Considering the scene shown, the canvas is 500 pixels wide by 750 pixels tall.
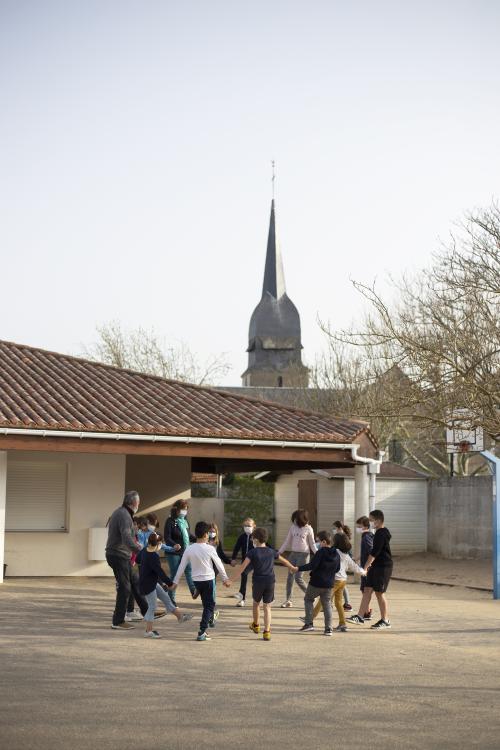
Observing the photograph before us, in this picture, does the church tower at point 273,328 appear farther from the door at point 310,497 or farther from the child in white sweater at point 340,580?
the child in white sweater at point 340,580

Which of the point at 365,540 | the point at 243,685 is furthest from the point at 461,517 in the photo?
the point at 243,685

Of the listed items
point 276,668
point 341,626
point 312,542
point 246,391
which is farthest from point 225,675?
point 246,391

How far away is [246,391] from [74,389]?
56247mm

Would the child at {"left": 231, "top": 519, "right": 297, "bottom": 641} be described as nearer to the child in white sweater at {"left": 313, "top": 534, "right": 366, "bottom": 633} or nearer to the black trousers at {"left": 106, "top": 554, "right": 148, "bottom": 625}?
the child in white sweater at {"left": 313, "top": 534, "right": 366, "bottom": 633}

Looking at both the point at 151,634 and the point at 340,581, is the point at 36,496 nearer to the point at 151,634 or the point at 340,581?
the point at 340,581

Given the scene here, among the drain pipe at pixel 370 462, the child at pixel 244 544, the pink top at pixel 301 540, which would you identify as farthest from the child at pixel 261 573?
the drain pipe at pixel 370 462

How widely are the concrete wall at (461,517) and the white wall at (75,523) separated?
33.9 feet

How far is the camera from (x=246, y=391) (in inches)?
3049

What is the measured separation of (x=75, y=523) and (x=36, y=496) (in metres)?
0.94

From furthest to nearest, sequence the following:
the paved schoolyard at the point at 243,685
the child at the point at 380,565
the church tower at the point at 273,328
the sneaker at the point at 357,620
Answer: the church tower at the point at 273,328 < the sneaker at the point at 357,620 < the child at the point at 380,565 < the paved schoolyard at the point at 243,685

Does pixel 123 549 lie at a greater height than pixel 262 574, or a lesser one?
greater

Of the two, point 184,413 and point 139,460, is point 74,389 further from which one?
point 139,460

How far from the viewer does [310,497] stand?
31859 millimetres

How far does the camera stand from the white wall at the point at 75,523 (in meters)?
20.5
